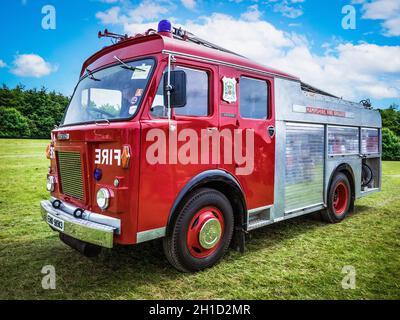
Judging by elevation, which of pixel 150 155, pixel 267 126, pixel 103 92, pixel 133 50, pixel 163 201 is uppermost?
pixel 133 50

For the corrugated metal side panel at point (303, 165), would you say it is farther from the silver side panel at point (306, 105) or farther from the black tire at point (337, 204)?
the black tire at point (337, 204)

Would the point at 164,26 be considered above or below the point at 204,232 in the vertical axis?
above

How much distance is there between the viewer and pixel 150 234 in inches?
125

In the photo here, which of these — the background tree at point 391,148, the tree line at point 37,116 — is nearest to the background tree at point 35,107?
the tree line at point 37,116

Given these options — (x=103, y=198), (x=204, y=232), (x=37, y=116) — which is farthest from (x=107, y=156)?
(x=37, y=116)

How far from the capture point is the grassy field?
3264 mm

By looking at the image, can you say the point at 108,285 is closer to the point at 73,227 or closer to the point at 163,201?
the point at 73,227

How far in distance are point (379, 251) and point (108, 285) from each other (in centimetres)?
370

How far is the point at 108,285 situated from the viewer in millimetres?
3398

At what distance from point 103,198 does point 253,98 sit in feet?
7.88

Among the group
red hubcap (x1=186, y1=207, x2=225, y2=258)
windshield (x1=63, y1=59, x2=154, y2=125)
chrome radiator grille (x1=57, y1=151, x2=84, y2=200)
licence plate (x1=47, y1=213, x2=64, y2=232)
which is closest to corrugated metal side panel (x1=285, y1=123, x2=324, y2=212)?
red hubcap (x1=186, y1=207, x2=225, y2=258)

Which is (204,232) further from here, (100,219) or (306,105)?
(306,105)
